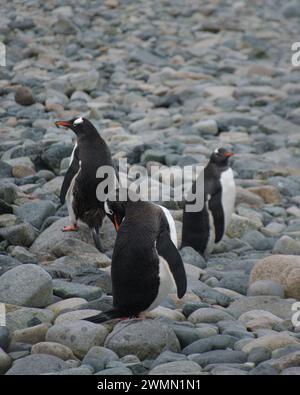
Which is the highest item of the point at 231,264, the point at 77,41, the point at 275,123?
the point at 77,41

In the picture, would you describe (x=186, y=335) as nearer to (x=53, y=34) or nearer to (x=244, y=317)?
(x=244, y=317)

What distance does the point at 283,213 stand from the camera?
7.41 m

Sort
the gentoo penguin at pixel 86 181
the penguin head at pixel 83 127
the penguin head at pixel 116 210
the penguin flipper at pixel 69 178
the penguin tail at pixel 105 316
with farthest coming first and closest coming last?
the penguin head at pixel 83 127 < the penguin flipper at pixel 69 178 < the gentoo penguin at pixel 86 181 < the penguin head at pixel 116 210 < the penguin tail at pixel 105 316

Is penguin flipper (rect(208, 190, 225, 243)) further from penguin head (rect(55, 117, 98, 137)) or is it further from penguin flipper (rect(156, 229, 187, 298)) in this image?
penguin flipper (rect(156, 229, 187, 298))

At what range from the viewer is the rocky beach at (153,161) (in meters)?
3.91

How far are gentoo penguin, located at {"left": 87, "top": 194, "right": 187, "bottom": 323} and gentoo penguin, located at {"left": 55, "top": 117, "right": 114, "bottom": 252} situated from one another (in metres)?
1.55

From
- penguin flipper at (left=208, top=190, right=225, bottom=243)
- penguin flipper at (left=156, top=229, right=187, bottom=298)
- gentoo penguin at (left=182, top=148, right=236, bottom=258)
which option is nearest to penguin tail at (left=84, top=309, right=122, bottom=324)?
penguin flipper at (left=156, top=229, right=187, bottom=298)

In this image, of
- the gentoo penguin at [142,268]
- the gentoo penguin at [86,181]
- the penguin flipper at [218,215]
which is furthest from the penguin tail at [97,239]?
the gentoo penguin at [142,268]

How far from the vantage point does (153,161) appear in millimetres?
8156

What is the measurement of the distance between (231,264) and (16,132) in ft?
12.2

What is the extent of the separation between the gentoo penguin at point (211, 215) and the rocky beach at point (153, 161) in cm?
22

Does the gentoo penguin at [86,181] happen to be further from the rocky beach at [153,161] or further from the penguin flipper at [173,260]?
the penguin flipper at [173,260]

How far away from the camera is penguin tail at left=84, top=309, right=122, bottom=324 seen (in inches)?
162
